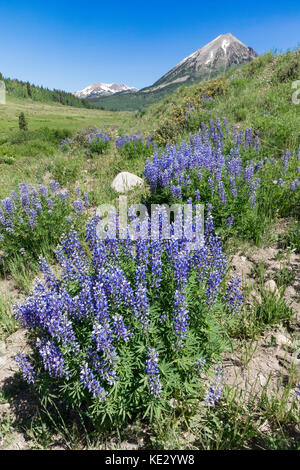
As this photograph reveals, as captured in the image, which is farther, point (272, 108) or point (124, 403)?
point (272, 108)

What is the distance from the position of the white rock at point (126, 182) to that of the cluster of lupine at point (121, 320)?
16.3 feet

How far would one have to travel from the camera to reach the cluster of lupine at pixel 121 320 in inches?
94.7

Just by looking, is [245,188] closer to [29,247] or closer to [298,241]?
[298,241]

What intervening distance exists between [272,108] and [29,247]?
1030 centimetres

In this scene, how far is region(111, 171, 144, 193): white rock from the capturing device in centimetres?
794

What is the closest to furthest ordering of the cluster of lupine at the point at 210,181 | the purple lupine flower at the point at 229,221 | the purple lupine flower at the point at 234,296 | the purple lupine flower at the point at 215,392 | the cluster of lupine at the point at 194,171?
the purple lupine flower at the point at 215,392 → the purple lupine flower at the point at 234,296 → the purple lupine flower at the point at 229,221 → the cluster of lupine at the point at 210,181 → the cluster of lupine at the point at 194,171

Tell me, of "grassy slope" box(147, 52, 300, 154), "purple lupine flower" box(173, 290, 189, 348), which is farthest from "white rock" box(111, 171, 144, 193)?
"purple lupine flower" box(173, 290, 189, 348)

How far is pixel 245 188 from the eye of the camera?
511 centimetres

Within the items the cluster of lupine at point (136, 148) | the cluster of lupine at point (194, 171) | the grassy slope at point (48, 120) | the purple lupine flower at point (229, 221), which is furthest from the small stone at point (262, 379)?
the grassy slope at point (48, 120)

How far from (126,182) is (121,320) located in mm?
6205

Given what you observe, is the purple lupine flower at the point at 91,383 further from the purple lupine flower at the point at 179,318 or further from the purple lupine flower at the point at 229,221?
the purple lupine flower at the point at 229,221

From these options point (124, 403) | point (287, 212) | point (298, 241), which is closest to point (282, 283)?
point (298, 241)

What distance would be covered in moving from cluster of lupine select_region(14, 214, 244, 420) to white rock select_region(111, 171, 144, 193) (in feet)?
16.3

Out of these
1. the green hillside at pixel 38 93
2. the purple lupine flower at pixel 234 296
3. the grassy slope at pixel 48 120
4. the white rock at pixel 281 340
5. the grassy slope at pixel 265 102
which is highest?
the green hillside at pixel 38 93
